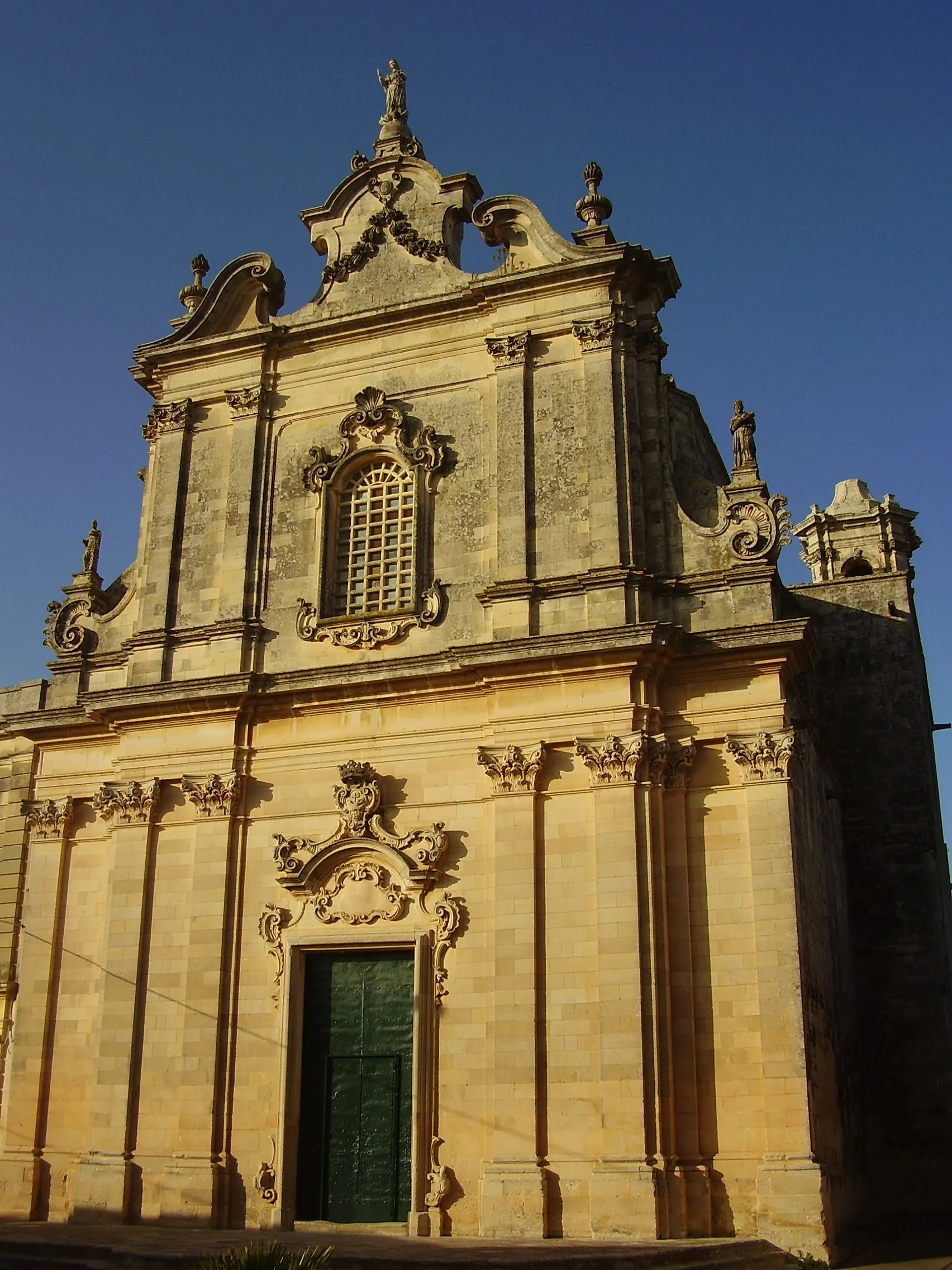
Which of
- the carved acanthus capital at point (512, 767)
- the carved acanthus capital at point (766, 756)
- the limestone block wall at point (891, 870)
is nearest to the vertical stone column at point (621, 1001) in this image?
the carved acanthus capital at point (512, 767)

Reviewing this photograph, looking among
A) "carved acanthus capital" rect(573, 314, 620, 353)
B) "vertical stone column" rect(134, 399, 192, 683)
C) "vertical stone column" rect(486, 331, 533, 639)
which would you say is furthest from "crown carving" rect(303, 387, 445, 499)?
"carved acanthus capital" rect(573, 314, 620, 353)

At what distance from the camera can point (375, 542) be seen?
19.1 m

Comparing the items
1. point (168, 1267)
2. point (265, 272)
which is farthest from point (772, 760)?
point (265, 272)

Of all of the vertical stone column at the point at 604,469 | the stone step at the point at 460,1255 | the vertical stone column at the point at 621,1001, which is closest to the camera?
the stone step at the point at 460,1255

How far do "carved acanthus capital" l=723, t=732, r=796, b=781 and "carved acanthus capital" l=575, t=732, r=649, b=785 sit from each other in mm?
1164

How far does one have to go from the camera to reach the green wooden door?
52.6 ft

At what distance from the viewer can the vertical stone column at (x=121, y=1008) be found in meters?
16.8

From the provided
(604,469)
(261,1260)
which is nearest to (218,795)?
(604,469)

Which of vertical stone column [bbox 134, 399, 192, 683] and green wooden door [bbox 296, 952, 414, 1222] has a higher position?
vertical stone column [bbox 134, 399, 192, 683]

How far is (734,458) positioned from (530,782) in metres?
5.23

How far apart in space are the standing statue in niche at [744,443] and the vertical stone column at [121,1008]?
30.0 ft

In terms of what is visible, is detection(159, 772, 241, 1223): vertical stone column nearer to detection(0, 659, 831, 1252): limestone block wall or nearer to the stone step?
detection(0, 659, 831, 1252): limestone block wall

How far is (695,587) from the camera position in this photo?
17031mm

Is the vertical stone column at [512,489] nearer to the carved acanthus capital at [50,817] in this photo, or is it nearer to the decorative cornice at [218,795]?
the decorative cornice at [218,795]
